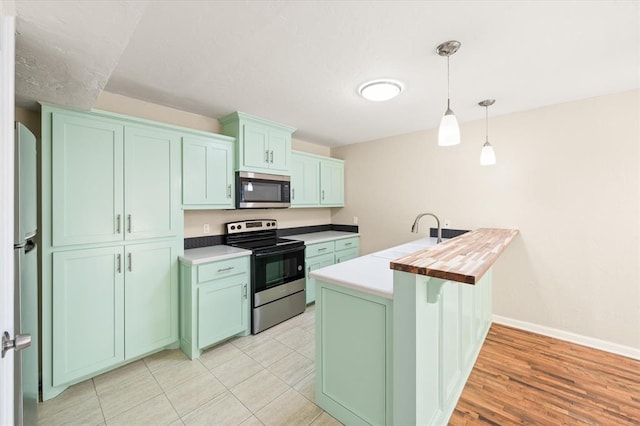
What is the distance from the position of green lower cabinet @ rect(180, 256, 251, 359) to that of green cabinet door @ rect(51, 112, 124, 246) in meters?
0.69

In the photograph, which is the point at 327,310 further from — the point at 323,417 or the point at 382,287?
the point at 323,417

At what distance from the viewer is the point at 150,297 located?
2207 mm

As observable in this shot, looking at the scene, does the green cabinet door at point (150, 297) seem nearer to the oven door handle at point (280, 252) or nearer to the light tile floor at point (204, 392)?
the light tile floor at point (204, 392)

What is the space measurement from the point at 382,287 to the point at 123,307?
2044mm

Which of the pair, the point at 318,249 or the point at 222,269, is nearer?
the point at 222,269

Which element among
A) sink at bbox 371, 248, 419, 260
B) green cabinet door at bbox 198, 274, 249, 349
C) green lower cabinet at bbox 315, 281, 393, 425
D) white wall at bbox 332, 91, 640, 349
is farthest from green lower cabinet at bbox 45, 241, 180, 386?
white wall at bbox 332, 91, 640, 349

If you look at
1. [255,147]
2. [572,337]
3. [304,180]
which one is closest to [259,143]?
[255,147]

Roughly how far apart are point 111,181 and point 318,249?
90.1 inches

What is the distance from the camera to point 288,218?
3.87 metres

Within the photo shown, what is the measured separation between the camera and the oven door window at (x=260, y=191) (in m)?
2.87

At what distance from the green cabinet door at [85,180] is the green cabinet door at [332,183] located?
99.5 inches

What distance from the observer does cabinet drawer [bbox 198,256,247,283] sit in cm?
231

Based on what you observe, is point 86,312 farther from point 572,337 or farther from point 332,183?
point 572,337

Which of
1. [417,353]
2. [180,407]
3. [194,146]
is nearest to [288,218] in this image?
[194,146]
